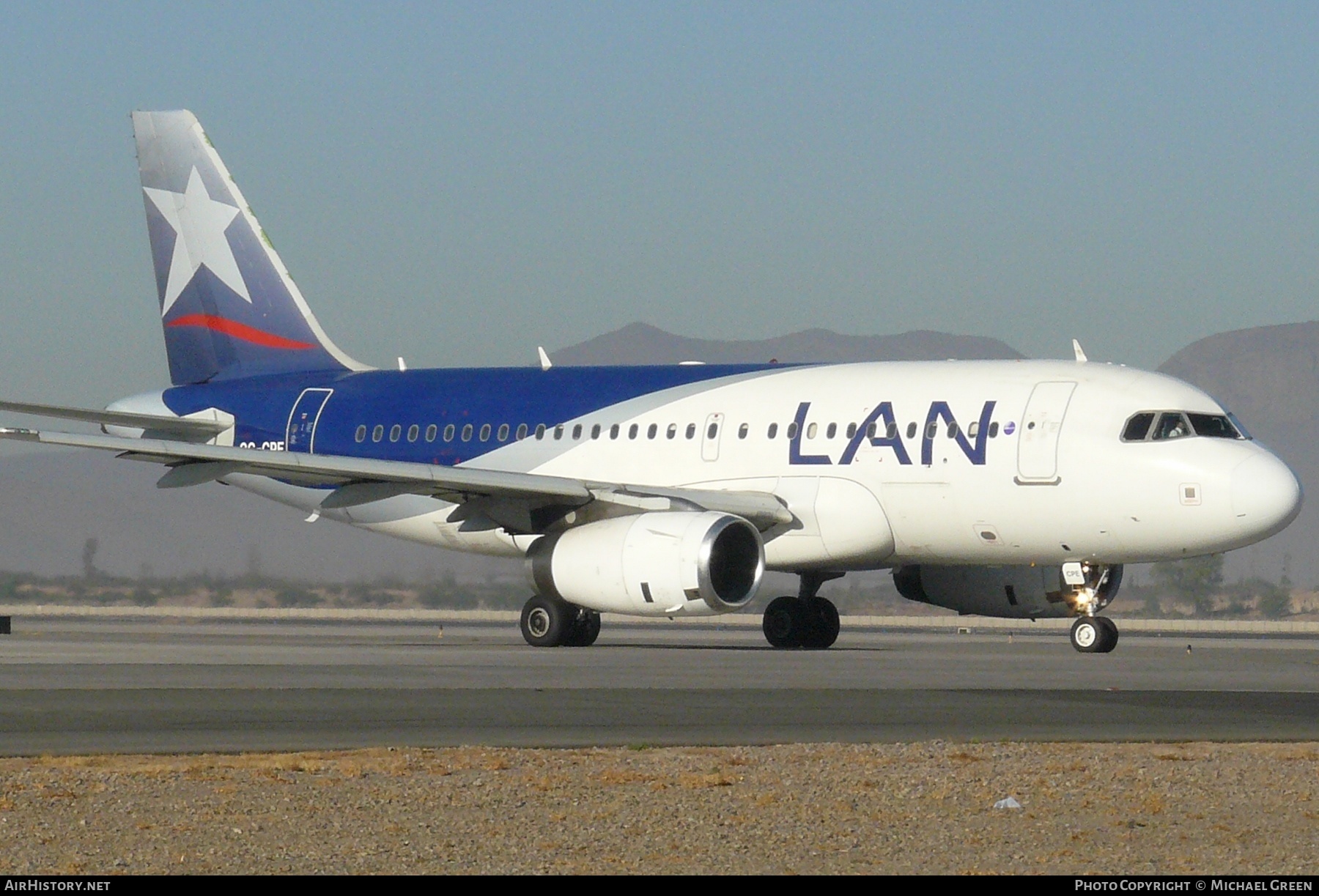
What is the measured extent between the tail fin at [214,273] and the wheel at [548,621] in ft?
27.1

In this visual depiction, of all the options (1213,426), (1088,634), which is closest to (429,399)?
(1088,634)

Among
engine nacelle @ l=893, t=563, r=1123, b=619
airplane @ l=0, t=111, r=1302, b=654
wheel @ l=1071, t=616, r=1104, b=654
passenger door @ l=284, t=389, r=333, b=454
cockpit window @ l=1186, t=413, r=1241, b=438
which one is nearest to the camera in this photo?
airplane @ l=0, t=111, r=1302, b=654

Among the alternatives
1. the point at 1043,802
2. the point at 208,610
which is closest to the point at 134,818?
the point at 1043,802

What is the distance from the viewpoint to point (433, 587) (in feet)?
166

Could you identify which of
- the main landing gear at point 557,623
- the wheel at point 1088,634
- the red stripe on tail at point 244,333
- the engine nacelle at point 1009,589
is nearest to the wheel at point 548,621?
the main landing gear at point 557,623

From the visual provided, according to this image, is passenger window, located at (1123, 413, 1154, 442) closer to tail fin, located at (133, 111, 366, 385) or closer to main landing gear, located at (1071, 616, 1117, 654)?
main landing gear, located at (1071, 616, 1117, 654)

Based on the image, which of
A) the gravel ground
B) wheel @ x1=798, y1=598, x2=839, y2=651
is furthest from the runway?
the gravel ground

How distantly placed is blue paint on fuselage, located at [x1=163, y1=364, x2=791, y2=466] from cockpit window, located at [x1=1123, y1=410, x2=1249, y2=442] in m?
6.01

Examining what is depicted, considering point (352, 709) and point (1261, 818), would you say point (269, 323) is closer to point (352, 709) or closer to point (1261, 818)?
point (352, 709)

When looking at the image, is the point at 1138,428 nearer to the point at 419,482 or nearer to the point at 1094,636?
the point at 1094,636

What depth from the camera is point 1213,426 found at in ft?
89.6

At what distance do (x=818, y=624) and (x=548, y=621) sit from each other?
168 inches

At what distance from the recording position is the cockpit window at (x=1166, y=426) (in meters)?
27.0

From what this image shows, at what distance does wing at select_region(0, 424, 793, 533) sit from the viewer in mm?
27859
